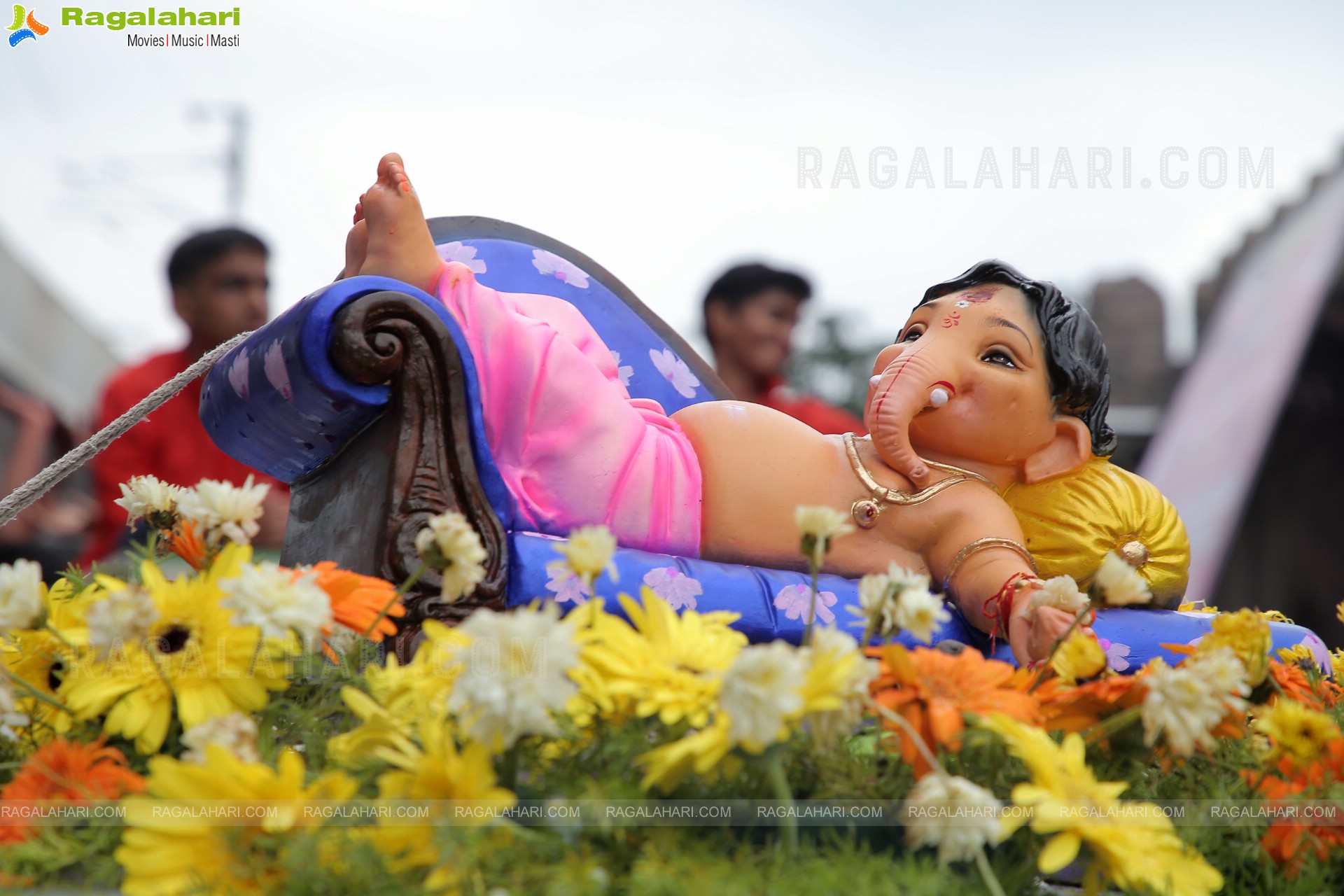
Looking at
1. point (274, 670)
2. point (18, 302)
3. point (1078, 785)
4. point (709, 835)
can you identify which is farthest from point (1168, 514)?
point (18, 302)

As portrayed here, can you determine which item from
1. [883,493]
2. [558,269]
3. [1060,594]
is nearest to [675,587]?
[883,493]

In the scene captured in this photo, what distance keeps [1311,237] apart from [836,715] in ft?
18.0

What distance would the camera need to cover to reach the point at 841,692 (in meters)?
0.68

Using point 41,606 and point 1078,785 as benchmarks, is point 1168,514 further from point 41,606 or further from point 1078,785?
point 41,606

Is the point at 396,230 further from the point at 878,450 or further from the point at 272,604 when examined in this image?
the point at 272,604

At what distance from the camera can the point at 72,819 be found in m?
0.73

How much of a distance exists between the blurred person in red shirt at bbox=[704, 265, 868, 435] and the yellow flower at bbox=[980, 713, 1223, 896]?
2601 mm

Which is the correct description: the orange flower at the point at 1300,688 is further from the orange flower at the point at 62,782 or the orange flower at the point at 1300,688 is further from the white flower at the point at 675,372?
the white flower at the point at 675,372

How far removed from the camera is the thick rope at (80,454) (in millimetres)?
1177

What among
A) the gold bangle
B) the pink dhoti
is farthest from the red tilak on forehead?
the pink dhoti

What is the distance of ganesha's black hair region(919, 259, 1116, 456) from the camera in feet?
5.08

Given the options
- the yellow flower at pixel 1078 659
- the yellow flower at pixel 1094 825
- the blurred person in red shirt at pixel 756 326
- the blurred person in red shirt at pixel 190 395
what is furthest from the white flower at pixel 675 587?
the blurred person in red shirt at pixel 756 326

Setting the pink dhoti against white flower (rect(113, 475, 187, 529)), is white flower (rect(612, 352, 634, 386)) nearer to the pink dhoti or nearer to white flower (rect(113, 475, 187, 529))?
the pink dhoti

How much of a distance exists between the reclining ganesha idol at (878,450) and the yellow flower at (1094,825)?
723 mm
